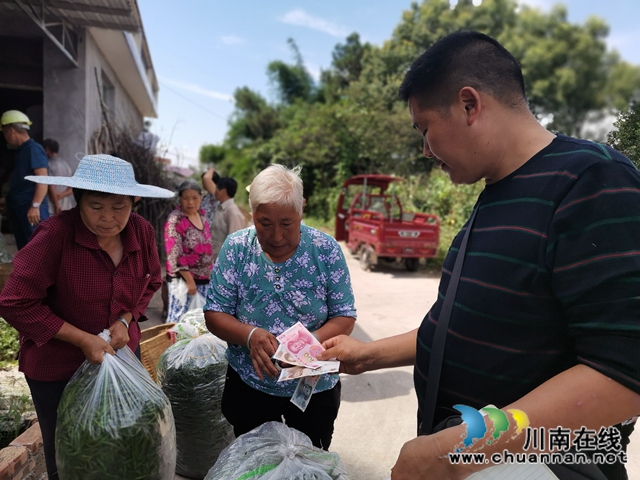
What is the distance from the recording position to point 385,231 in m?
9.79

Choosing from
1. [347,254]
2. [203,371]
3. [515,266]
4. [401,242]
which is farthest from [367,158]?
[515,266]

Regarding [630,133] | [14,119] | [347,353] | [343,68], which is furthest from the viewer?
[343,68]

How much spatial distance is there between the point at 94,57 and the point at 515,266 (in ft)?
28.8

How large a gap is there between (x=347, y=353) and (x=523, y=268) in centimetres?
93

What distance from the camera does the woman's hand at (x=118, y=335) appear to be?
2.10m

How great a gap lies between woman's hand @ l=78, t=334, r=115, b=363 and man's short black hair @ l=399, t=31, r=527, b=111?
1678mm

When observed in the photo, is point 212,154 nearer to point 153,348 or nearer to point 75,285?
point 153,348

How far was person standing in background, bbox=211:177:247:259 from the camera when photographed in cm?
514

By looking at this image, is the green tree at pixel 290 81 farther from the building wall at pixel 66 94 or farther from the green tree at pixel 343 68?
the building wall at pixel 66 94

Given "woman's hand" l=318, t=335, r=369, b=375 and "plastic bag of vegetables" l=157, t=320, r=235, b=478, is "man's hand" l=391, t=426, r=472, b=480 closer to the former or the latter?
"woman's hand" l=318, t=335, r=369, b=375

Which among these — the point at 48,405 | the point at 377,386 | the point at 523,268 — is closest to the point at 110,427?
the point at 48,405

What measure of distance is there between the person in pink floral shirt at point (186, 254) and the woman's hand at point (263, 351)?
2495mm

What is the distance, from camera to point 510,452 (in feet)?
3.34

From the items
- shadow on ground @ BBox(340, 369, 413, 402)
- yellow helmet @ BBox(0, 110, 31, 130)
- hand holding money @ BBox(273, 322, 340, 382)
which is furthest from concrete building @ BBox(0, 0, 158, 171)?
hand holding money @ BBox(273, 322, 340, 382)
